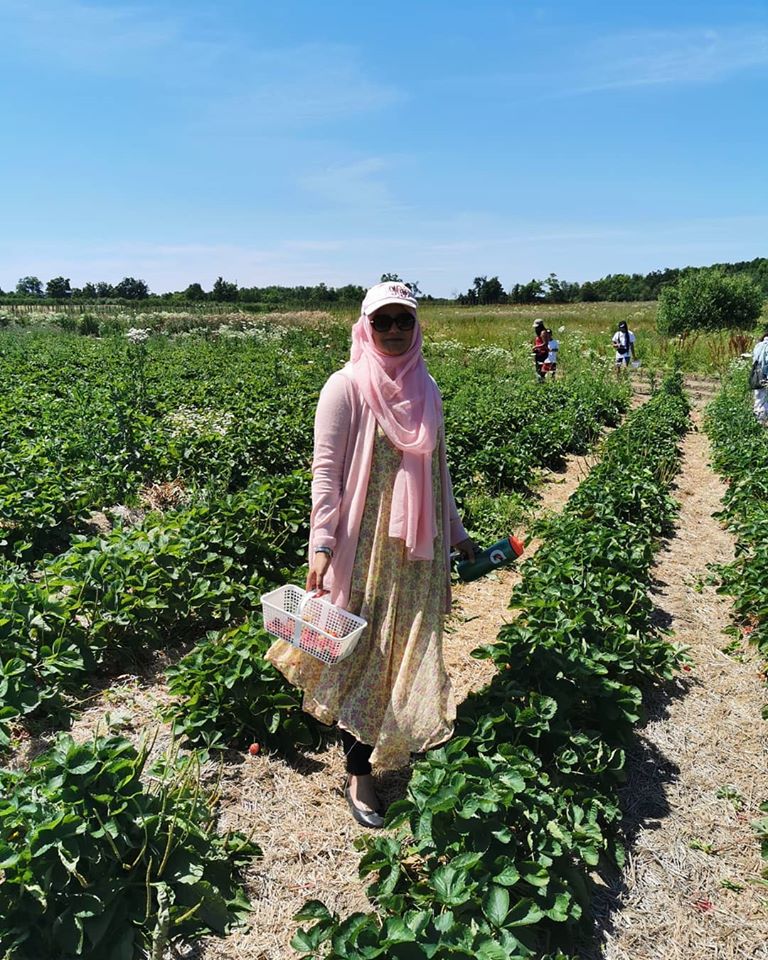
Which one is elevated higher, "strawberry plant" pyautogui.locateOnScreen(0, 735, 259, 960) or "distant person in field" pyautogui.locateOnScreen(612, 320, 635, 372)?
"distant person in field" pyautogui.locateOnScreen(612, 320, 635, 372)

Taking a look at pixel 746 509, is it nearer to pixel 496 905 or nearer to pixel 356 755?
pixel 356 755

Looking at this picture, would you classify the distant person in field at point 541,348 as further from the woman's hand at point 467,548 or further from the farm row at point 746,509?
the woman's hand at point 467,548

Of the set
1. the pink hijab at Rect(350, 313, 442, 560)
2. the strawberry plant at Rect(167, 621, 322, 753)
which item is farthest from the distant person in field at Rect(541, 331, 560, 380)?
the pink hijab at Rect(350, 313, 442, 560)

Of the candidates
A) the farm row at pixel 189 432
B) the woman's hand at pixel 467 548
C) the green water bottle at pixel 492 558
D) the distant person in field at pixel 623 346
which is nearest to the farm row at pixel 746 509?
the green water bottle at pixel 492 558

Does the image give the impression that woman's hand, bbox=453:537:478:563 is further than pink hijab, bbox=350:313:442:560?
Yes

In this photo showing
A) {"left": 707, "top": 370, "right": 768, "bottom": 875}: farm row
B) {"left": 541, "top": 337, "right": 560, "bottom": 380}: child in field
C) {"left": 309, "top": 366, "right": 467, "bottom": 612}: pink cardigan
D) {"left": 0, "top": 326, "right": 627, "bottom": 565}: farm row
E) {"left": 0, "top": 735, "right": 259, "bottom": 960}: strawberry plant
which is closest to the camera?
{"left": 0, "top": 735, "right": 259, "bottom": 960}: strawberry plant

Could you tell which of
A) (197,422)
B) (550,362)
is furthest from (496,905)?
(550,362)

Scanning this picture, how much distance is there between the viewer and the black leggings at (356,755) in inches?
108

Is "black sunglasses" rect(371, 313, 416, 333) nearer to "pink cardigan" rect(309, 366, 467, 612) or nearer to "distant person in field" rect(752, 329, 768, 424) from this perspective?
Result: "pink cardigan" rect(309, 366, 467, 612)

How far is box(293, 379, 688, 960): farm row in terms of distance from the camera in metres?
1.94

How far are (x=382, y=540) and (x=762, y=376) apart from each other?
29.5 ft

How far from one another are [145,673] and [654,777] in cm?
255

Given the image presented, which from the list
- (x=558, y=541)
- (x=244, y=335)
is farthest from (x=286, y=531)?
(x=244, y=335)

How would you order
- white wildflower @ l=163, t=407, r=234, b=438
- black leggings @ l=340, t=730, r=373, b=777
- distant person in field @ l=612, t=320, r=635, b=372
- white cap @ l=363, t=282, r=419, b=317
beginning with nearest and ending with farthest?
white cap @ l=363, t=282, r=419, b=317, black leggings @ l=340, t=730, r=373, b=777, white wildflower @ l=163, t=407, r=234, b=438, distant person in field @ l=612, t=320, r=635, b=372
